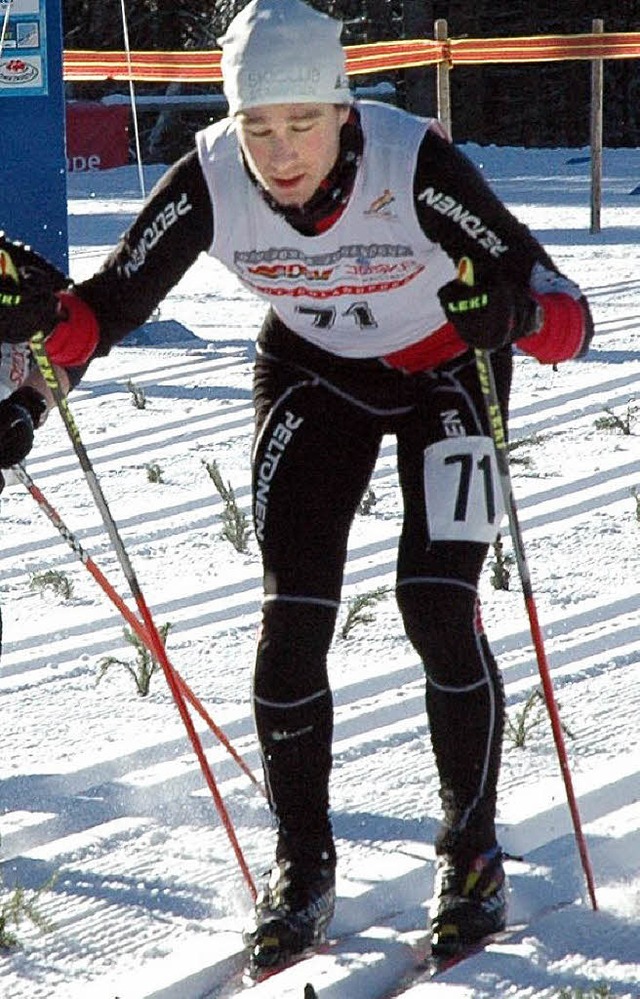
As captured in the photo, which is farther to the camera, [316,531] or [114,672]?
[114,672]

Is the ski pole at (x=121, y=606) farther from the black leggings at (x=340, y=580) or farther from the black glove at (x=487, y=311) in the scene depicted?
the black glove at (x=487, y=311)

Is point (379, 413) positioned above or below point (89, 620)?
above

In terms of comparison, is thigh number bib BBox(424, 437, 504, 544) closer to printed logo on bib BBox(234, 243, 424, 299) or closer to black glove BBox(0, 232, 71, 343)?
printed logo on bib BBox(234, 243, 424, 299)

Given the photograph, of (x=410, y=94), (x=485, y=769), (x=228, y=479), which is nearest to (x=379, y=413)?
(x=485, y=769)

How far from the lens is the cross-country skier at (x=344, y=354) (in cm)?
322

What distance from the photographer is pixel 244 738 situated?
437 cm

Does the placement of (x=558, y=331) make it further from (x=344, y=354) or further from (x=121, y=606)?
(x=121, y=606)

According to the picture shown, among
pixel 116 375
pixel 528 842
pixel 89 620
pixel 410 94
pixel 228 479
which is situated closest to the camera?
pixel 528 842

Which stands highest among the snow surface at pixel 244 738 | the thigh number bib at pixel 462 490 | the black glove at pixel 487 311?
the black glove at pixel 487 311

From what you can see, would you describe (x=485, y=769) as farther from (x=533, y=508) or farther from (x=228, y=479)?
(x=228, y=479)

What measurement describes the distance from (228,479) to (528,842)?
11.1ft

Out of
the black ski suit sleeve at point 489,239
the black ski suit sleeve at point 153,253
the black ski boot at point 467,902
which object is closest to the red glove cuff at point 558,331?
the black ski suit sleeve at point 489,239

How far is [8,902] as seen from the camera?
3.31 m

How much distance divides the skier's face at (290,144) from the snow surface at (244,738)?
135 cm
